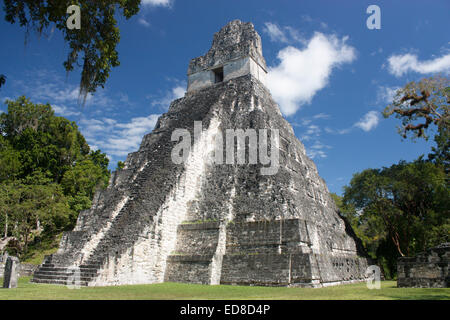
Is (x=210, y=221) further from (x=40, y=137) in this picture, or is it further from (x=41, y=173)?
(x=40, y=137)

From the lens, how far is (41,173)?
1008 inches

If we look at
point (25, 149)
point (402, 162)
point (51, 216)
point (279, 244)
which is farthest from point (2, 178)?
point (402, 162)

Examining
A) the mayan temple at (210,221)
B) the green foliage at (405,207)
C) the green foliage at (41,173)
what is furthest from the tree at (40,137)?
the green foliage at (405,207)

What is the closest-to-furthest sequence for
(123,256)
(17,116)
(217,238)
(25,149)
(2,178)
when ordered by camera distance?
1. (123,256)
2. (217,238)
3. (2,178)
4. (25,149)
5. (17,116)

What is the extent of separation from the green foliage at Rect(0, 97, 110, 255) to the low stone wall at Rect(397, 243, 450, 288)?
797 inches

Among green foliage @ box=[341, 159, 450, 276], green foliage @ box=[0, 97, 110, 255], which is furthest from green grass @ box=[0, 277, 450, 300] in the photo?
green foliage @ box=[0, 97, 110, 255]

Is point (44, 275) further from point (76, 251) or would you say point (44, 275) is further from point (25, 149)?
point (25, 149)

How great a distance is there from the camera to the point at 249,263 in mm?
10836

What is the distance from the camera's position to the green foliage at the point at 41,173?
21.5 metres

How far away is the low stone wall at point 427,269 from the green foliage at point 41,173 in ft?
66.4

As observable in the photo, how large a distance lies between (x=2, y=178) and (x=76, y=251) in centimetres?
1682

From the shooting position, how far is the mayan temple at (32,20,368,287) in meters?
10.6

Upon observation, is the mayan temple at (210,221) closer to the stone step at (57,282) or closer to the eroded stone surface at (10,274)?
the stone step at (57,282)

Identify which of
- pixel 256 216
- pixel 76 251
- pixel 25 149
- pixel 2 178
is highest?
pixel 25 149
